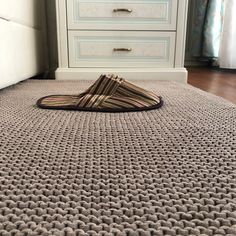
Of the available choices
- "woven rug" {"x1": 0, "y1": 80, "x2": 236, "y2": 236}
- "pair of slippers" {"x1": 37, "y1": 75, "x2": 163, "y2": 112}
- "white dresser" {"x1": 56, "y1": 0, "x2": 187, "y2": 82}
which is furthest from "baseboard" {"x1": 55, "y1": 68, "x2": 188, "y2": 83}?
"woven rug" {"x1": 0, "y1": 80, "x2": 236, "y2": 236}

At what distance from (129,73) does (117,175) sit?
1078mm

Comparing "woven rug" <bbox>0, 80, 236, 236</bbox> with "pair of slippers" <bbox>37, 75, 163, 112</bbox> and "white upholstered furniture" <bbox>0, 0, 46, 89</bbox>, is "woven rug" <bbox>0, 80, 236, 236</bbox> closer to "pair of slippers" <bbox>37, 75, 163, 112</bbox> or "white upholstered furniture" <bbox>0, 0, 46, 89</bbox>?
"pair of slippers" <bbox>37, 75, 163, 112</bbox>

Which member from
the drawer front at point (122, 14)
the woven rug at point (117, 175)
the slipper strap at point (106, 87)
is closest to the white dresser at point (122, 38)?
the drawer front at point (122, 14)

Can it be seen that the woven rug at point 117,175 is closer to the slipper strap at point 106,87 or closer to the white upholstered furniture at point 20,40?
the slipper strap at point 106,87

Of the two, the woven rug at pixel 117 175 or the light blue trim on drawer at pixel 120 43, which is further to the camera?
the light blue trim on drawer at pixel 120 43

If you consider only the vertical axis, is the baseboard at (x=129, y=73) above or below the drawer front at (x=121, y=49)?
below

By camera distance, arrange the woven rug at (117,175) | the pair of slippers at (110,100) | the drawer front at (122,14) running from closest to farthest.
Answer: the woven rug at (117,175) → the pair of slippers at (110,100) → the drawer front at (122,14)

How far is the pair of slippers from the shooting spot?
28.4 inches

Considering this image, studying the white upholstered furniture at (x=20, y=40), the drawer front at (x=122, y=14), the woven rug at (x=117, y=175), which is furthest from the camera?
the drawer front at (x=122, y=14)

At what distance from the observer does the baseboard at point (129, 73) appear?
140cm

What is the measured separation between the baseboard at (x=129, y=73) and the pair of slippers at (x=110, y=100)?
601 mm

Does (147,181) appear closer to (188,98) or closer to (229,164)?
(229,164)

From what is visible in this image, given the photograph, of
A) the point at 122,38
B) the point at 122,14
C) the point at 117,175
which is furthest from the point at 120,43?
the point at 117,175

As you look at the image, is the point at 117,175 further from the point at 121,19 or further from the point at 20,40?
the point at 121,19
